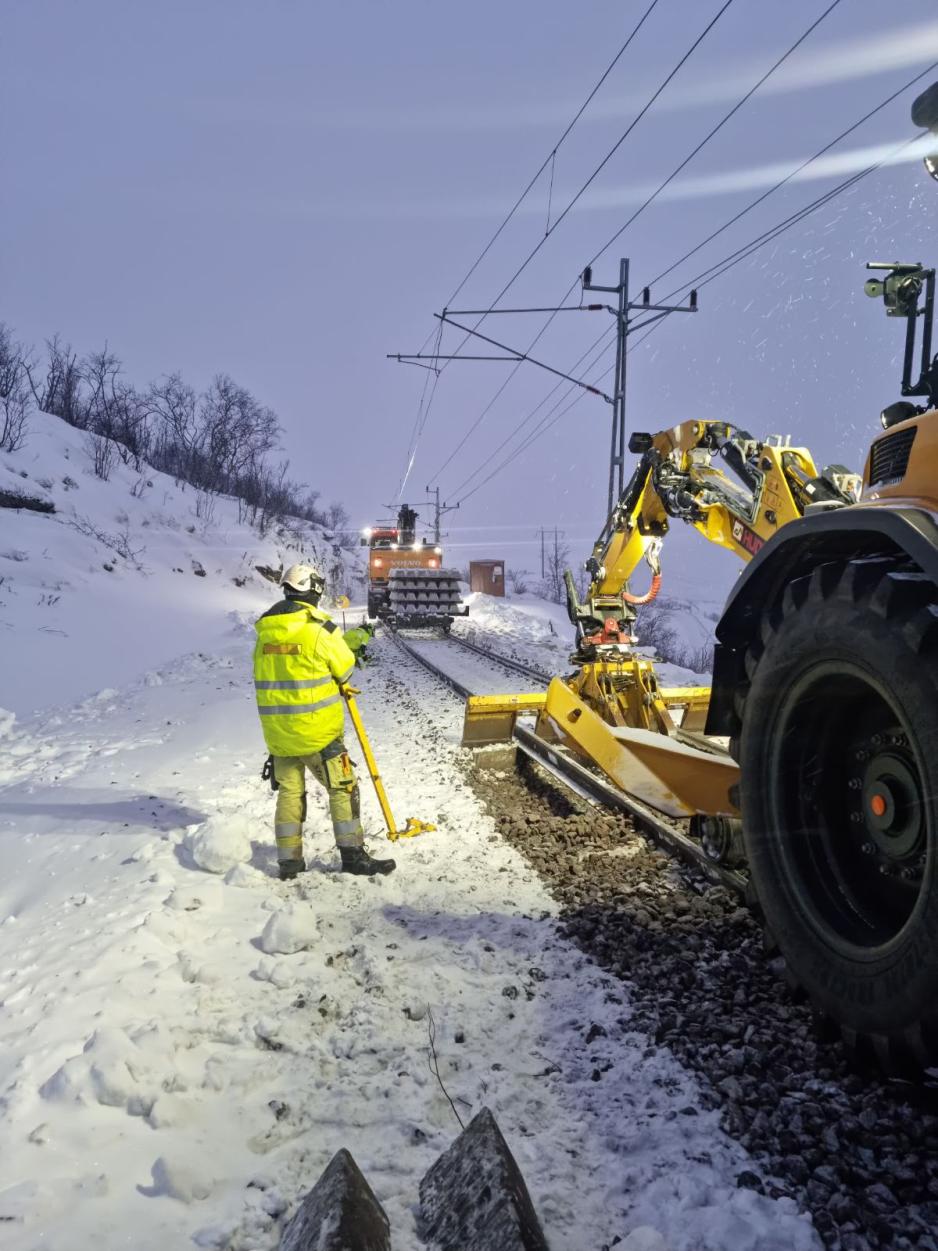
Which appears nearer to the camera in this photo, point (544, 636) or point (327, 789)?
point (327, 789)

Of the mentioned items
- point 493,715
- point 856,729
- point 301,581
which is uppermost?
point 301,581

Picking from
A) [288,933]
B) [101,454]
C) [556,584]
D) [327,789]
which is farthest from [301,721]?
→ [556,584]

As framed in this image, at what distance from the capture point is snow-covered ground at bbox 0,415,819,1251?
2.05m

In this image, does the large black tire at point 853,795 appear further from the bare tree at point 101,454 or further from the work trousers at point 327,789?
the bare tree at point 101,454

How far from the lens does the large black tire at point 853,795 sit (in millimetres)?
1874

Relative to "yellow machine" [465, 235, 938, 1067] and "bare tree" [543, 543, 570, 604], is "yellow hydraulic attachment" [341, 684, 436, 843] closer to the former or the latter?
"yellow machine" [465, 235, 938, 1067]

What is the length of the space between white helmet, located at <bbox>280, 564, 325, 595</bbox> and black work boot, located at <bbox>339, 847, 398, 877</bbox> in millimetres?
1779

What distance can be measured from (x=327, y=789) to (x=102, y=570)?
19.7 m

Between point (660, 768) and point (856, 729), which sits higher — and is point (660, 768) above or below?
below

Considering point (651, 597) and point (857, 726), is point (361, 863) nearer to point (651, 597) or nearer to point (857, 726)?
point (857, 726)

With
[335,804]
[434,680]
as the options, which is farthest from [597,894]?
[434,680]

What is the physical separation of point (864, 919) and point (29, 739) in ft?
30.3

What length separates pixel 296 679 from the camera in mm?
4719

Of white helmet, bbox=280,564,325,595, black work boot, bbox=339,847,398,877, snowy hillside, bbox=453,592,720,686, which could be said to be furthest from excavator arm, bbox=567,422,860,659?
black work boot, bbox=339,847,398,877
